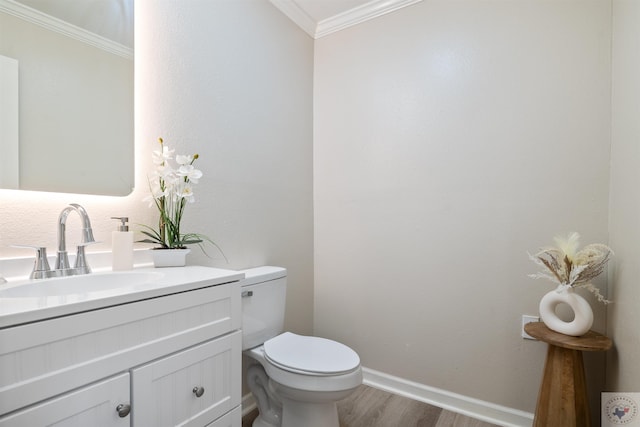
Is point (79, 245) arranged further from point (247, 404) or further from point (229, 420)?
point (247, 404)

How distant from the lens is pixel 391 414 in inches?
67.6

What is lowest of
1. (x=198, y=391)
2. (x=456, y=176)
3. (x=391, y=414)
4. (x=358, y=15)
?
(x=391, y=414)

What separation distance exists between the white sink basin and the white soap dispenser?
0.22 feet

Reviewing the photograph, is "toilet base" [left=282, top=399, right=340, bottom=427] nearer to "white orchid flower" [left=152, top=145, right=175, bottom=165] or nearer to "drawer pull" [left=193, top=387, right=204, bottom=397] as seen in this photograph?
"drawer pull" [left=193, top=387, right=204, bottom=397]

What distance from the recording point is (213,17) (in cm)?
156

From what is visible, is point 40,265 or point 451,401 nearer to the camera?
point 40,265

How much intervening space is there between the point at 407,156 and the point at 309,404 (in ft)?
4.66

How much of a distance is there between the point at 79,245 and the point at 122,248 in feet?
0.42

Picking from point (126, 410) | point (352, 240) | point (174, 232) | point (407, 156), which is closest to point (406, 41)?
point (407, 156)

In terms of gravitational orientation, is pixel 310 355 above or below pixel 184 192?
below

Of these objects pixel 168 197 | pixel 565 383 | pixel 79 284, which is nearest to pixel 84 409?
pixel 79 284

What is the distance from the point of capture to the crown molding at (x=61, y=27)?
1.00 m

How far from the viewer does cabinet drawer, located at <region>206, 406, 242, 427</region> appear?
3.32 ft

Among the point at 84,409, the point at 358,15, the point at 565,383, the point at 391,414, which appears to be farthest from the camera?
the point at 358,15
